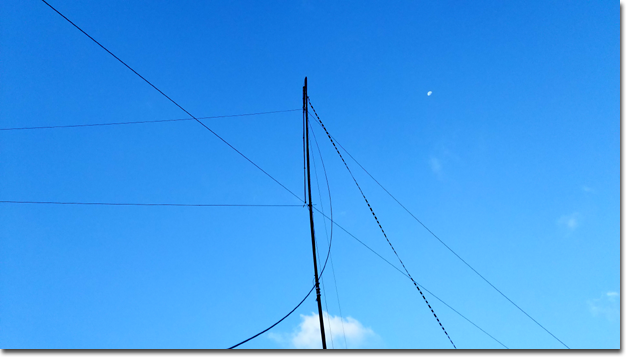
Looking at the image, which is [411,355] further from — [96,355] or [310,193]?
[310,193]

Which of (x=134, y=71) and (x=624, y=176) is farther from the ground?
(x=134, y=71)

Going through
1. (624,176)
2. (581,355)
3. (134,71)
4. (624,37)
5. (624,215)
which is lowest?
(581,355)

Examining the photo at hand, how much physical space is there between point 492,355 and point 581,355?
1034 millimetres

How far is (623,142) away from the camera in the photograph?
14.8ft

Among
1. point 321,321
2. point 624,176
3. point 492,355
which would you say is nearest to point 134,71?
point 321,321

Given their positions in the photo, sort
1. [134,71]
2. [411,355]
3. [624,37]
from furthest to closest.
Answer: [134,71] < [624,37] < [411,355]

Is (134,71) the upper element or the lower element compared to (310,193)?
upper

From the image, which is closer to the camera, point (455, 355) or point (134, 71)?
point (455, 355)

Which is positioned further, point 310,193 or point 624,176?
point 310,193

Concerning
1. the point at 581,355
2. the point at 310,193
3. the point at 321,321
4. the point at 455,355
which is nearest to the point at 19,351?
the point at 455,355

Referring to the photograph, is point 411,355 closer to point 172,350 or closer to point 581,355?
point 581,355

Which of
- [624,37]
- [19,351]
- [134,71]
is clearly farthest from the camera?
[134,71]

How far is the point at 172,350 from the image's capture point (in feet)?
12.2

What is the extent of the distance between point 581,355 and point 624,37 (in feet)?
14.5
